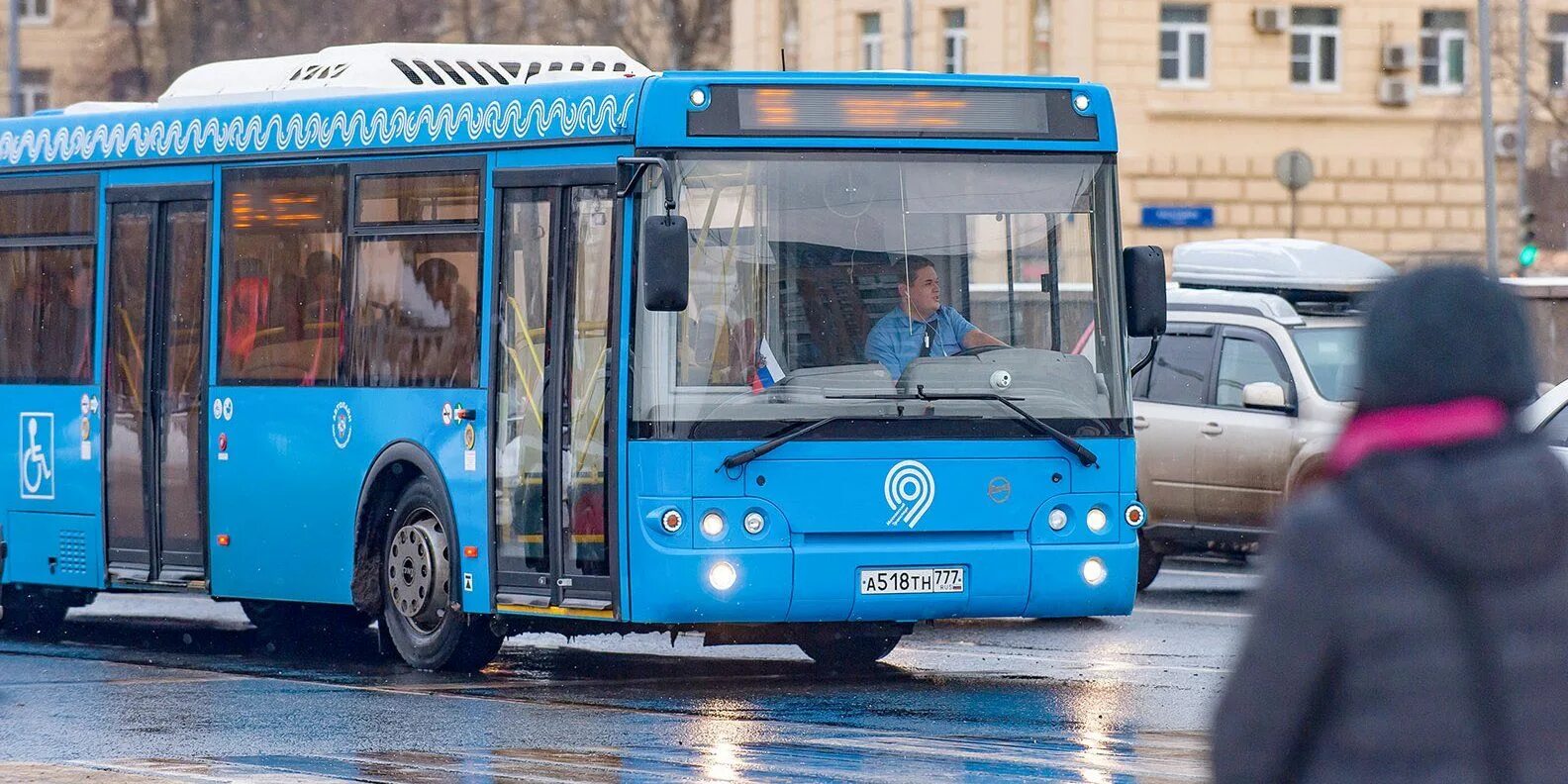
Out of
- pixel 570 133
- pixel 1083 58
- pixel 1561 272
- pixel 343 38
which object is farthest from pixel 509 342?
pixel 343 38

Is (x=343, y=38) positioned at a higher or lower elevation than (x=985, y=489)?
higher

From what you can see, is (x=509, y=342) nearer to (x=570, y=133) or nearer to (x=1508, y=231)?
(x=570, y=133)

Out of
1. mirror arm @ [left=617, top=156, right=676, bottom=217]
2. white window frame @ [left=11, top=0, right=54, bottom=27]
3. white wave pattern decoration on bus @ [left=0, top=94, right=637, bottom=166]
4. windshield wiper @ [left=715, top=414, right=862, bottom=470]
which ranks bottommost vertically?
windshield wiper @ [left=715, top=414, right=862, bottom=470]

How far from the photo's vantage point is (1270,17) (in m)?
43.5

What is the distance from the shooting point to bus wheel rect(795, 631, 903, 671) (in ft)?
42.3

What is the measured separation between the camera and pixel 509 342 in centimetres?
1206

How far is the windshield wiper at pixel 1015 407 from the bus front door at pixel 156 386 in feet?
13.7

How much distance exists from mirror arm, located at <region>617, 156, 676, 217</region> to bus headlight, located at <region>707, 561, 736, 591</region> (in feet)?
4.53

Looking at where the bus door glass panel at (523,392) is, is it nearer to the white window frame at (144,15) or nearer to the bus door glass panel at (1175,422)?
the bus door glass panel at (1175,422)

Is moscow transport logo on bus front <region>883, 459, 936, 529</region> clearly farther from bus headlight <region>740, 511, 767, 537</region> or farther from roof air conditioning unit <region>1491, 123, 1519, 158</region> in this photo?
roof air conditioning unit <region>1491, 123, 1519, 158</region>

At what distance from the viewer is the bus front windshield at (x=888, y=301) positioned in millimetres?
11211

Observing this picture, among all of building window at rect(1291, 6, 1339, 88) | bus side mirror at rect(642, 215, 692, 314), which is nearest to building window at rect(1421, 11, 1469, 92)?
building window at rect(1291, 6, 1339, 88)

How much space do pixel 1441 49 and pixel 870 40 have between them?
888 centimetres

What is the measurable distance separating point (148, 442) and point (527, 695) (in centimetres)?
363
